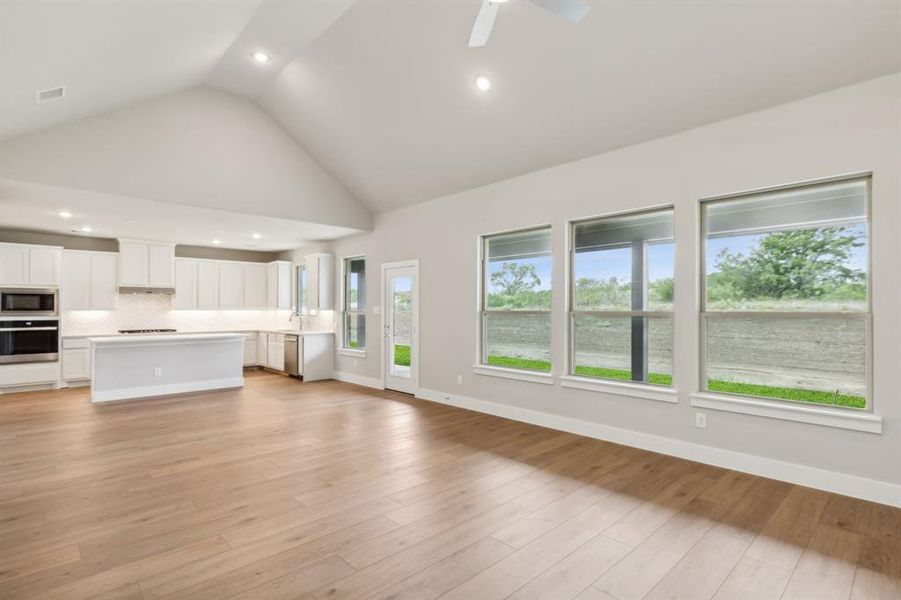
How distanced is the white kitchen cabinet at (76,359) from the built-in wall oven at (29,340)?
14cm

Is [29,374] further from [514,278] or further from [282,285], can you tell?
[514,278]

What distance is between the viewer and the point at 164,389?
6773 mm

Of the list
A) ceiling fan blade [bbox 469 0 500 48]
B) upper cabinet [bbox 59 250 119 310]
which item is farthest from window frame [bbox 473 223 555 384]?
upper cabinet [bbox 59 250 119 310]

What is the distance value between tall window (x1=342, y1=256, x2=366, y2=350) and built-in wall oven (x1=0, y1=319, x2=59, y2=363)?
14.9ft

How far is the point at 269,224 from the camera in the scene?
22.6ft

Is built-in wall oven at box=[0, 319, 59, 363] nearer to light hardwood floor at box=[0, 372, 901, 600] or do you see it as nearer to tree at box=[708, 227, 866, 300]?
light hardwood floor at box=[0, 372, 901, 600]

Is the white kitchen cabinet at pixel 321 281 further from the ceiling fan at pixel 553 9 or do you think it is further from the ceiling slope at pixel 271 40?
the ceiling fan at pixel 553 9

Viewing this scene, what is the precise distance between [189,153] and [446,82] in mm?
3444

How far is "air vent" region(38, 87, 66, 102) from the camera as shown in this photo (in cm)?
376

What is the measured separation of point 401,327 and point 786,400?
16.4 feet

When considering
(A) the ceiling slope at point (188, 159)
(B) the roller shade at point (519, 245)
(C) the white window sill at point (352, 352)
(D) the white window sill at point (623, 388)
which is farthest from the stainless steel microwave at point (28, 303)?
(D) the white window sill at point (623, 388)

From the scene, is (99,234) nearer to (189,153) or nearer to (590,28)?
(189,153)

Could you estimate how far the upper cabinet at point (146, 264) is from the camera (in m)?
7.99

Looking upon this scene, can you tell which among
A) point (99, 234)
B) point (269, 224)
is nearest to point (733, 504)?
point (269, 224)
